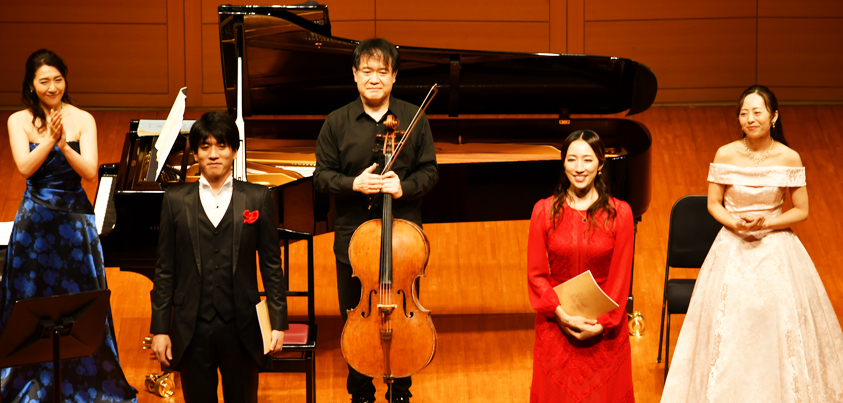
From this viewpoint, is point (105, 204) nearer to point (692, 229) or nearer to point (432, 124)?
point (432, 124)

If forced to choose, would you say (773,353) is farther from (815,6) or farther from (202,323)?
(815,6)

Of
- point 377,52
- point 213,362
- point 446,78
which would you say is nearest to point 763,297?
point 377,52

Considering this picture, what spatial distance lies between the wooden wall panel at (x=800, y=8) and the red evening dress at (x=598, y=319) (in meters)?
5.18

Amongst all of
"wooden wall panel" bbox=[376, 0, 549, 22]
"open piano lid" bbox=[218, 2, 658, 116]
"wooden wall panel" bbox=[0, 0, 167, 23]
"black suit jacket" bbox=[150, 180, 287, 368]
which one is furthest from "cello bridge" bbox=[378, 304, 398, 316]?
"wooden wall panel" bbox=[0, 0, 167, 23]

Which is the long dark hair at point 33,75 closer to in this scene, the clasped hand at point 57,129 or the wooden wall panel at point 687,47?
the clasped hand at point 57,129

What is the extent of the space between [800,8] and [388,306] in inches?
226

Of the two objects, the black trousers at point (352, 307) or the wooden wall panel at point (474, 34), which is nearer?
the black trousers at point (352, 307)

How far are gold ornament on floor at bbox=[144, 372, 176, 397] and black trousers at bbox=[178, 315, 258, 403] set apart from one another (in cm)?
112

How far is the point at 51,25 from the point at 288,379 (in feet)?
15.5

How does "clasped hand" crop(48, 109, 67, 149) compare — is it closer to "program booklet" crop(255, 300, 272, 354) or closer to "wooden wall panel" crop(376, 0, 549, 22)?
"program booklet" crop(255, 300, 272, 354)

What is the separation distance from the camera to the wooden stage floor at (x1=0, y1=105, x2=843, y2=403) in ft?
13.6

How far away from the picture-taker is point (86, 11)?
743 cm

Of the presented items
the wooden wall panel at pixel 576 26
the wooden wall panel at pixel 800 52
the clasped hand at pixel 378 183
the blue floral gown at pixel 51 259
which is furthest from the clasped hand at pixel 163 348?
the wooden wall panel at pixel 800 52

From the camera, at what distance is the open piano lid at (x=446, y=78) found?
472cm
